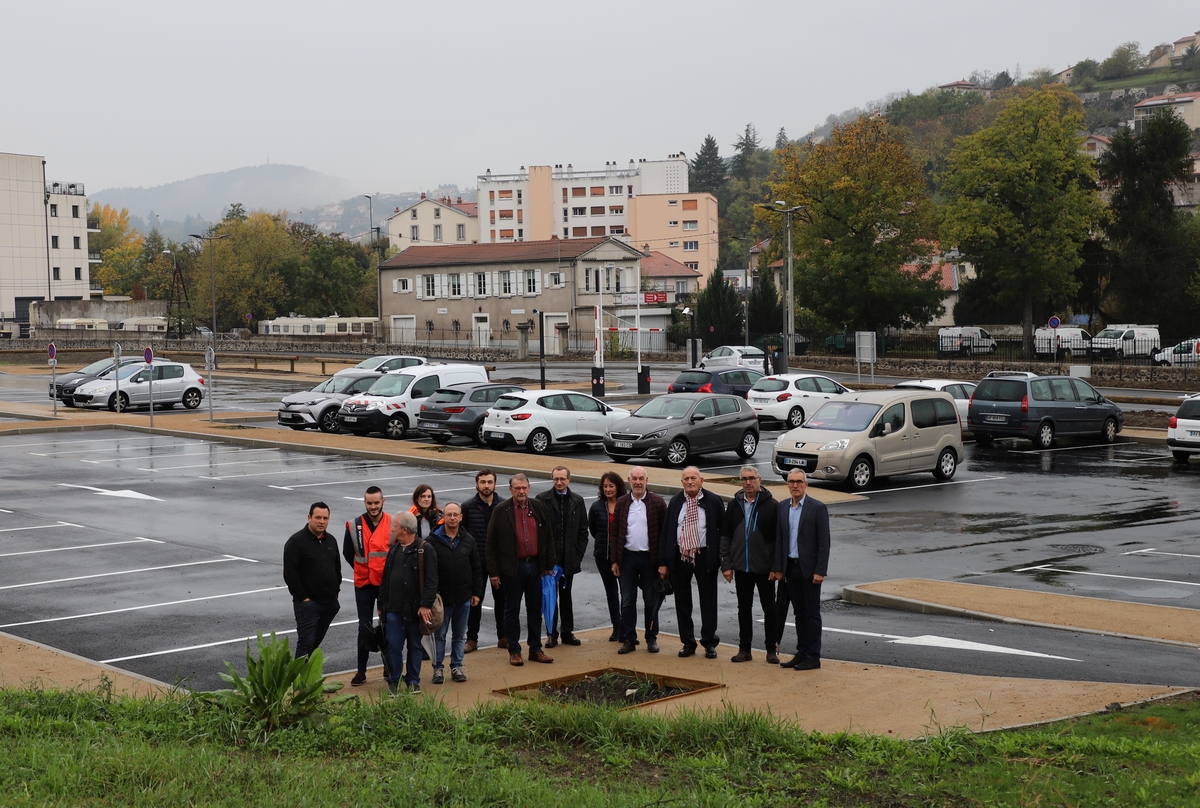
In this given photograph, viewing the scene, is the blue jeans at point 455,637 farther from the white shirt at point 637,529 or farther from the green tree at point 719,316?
the green tree at point 719,316

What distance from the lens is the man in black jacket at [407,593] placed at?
9.88 meters

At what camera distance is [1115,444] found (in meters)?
30.7

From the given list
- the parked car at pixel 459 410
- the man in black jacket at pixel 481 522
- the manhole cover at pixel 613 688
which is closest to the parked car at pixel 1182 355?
the parked car at pixel 459 410

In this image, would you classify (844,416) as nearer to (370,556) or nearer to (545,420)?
(545,420)

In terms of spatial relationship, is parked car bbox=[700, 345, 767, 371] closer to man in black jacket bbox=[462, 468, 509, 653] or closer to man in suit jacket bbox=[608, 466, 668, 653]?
man in suit jacket bbox=[608, 466, 668, 653]

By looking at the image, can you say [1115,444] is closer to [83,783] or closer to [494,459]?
[494,459]

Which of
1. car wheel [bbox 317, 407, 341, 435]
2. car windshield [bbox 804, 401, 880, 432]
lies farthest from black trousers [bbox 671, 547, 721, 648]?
car wheel [bbox 317, 407, 341, 435]

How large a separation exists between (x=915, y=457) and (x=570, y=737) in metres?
16.4

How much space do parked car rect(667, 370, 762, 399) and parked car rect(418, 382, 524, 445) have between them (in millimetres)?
7612

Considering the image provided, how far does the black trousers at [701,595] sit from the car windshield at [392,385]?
72.7 feet

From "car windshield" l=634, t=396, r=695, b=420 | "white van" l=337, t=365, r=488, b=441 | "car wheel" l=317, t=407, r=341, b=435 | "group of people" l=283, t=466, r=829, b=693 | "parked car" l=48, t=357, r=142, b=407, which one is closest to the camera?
"group of people" l=283, t=466, r=829, b=693

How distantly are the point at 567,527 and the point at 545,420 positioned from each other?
16.6 meters

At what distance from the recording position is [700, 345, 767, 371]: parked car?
55844 millimetres

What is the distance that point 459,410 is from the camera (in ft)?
97.5
